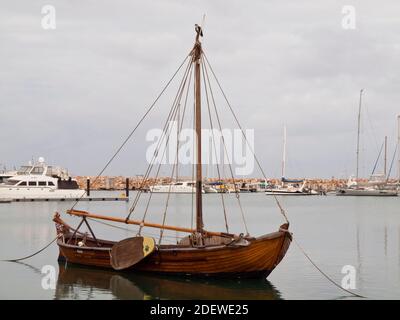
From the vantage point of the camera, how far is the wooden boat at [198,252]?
19922 millimetres

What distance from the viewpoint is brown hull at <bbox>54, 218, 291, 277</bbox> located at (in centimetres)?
1981

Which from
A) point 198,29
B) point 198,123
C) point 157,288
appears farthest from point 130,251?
point 198,29

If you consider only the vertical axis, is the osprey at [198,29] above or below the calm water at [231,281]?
above

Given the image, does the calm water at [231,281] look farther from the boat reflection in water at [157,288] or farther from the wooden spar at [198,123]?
the wooden spar at [198,123]

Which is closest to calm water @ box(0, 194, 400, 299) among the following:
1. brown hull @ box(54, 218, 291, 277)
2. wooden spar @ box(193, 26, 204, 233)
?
brown hull @ box(54, 218, 291, 277)

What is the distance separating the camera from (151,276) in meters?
21.7

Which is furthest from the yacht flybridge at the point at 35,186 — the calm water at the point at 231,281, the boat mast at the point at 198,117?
the boat mast at the point at 198,117

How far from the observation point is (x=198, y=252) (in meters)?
Result: 20.4

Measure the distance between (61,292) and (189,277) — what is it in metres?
4.83

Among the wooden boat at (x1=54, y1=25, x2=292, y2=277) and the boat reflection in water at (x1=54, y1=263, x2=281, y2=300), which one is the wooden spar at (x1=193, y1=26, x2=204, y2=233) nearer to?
the wooden boat at (x1=54, y1=25, x2=292, y2=277)

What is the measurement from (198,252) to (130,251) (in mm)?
2988

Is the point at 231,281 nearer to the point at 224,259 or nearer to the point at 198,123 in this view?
the point at 224,259

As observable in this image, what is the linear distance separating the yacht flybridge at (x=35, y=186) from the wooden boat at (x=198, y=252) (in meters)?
62.5
